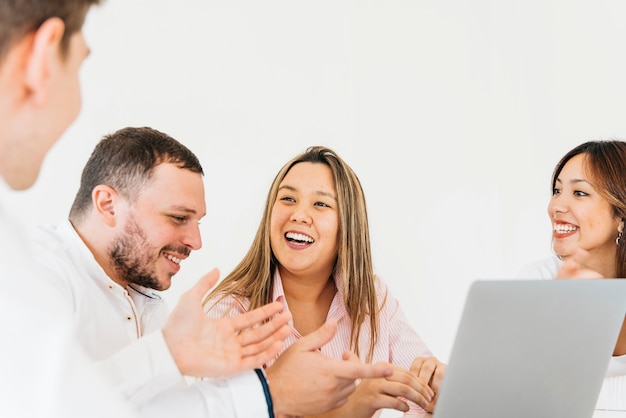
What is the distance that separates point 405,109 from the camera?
4406mm

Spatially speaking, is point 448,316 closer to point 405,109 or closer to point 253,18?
point 405,109

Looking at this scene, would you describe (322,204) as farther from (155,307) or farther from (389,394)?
(389,394)

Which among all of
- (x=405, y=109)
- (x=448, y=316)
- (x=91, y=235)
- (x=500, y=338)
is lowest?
(x=448, y=316)

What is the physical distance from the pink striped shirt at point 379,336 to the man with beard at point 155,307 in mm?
394

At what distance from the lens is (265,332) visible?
1396 mm

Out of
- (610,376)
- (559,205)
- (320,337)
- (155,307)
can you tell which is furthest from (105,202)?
(559,205)

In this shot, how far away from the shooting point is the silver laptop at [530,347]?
114 centimetres

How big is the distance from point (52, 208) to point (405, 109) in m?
2.16

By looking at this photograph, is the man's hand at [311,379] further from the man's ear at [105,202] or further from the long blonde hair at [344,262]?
the long blonde hair at [344,262]

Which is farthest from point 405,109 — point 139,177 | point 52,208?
point 139,177

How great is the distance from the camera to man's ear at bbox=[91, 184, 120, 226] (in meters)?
1.91

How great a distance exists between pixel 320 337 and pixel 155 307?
787 mm

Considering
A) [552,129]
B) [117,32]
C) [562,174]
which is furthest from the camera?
[552,129]

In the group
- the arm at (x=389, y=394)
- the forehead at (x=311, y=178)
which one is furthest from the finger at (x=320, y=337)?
the forehead at (x=311, y=178)
